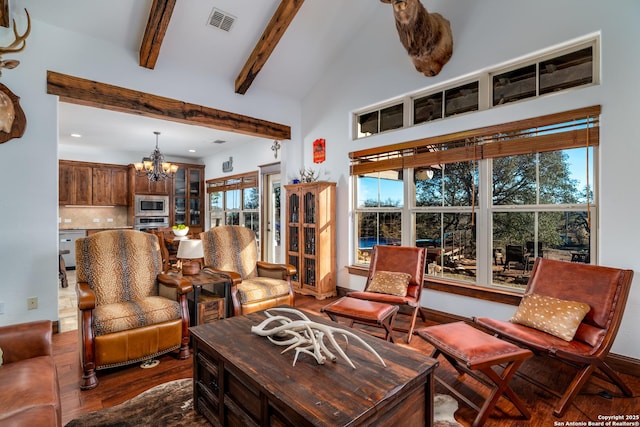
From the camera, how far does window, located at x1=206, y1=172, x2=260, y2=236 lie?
7.14 metres

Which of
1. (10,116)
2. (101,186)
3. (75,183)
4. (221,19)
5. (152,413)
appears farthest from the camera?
(101,186)

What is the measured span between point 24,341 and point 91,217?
720 cm

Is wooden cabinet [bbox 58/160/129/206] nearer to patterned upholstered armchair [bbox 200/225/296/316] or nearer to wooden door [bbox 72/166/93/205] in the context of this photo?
wooden door [bbox 72/166/93/205]

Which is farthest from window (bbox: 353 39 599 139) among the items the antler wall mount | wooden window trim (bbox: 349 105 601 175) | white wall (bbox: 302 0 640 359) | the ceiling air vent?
the antler wall mount

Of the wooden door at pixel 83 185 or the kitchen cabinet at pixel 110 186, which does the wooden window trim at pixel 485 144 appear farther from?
the wooden door at pixel 83 185

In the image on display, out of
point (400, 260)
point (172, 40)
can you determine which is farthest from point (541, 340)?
point (172, 40)

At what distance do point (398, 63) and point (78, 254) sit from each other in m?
3.99

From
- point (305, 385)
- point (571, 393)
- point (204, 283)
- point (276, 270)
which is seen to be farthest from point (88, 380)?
point (571, 393)

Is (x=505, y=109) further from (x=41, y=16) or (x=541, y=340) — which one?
(x=41, y=16)

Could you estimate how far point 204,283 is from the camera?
122 inches

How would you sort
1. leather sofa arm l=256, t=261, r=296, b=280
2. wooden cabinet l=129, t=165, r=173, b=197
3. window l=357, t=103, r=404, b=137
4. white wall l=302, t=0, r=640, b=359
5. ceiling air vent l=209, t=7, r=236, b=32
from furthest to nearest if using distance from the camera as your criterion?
wooden cabinet l=129, t=165, r=173, b=197 < window l=357, t=103, r=404, b=137 < leather sofa arm l=256, t=261, r=296, b=280 < ceiling air vent l=209, t=7, r=236, b=32 < white wall l=302, t=0, r=640, b=359

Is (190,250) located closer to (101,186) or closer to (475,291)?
(475,291)

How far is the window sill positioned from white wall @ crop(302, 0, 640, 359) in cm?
7

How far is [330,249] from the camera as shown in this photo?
477 cm
